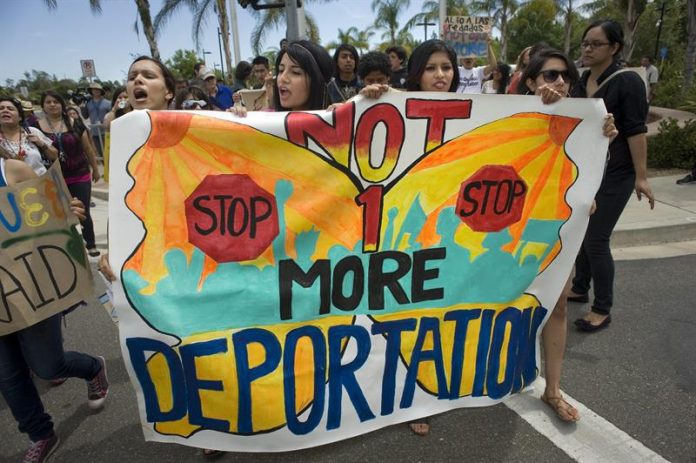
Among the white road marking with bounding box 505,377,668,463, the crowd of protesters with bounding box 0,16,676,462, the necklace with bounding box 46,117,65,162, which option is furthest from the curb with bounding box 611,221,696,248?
the necklace with bounding box 46,117,65,162

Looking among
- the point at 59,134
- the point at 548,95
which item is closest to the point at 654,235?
the point at 548,95

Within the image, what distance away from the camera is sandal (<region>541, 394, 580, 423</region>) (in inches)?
88.7

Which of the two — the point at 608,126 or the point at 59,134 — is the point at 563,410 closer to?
the point at 608,126

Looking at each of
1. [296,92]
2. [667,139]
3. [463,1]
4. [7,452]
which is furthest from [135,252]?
[463,1]

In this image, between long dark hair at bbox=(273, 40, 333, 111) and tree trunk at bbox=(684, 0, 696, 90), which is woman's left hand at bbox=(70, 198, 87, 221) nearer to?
long dark hair at bbox=(273, 40, 333, 111)

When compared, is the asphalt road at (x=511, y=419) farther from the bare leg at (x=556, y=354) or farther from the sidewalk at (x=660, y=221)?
the sidewalk at (x=660, y=221)

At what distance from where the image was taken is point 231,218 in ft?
6.15

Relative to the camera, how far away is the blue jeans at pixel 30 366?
6.63 feet

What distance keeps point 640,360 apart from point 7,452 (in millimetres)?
3463

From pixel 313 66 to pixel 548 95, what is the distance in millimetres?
1109

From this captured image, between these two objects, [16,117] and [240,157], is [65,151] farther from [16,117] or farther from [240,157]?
[240,157]

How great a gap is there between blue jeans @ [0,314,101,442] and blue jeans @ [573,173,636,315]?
3.12m

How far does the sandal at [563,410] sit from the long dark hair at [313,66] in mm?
1908

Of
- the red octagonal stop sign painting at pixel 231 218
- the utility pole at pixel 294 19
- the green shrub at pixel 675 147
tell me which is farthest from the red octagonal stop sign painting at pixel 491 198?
the green shrub at pixel 675 147
